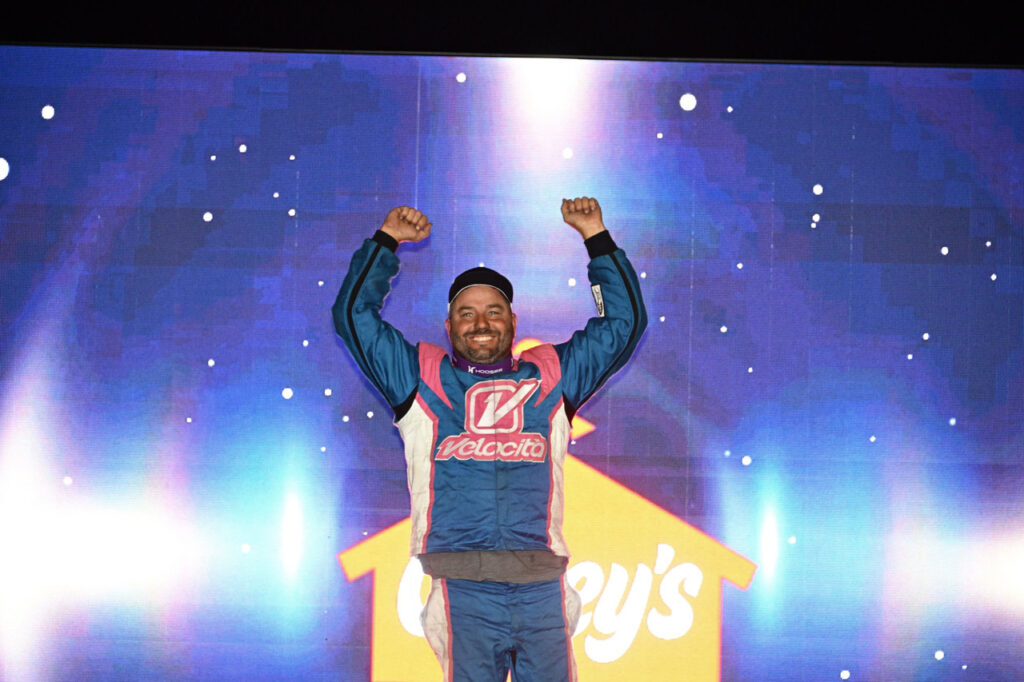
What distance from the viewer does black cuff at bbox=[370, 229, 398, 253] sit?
217 cm

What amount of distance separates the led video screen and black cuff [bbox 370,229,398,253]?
504 millimetres

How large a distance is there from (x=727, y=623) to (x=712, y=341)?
35.1 inches

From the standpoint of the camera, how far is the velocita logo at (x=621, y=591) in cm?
263

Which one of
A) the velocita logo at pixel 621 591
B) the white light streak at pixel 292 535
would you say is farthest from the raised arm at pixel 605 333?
the white light streak at pixel 292 535

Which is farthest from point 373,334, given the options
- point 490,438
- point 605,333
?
point 605,333

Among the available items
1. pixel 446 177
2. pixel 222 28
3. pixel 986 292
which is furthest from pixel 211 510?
pixel 986 292

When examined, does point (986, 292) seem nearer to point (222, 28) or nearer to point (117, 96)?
point (222, 28)

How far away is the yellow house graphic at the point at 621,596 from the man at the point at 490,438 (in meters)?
0.61

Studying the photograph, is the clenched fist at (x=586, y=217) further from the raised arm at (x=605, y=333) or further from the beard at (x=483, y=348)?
the beard at (x=483, y=348)

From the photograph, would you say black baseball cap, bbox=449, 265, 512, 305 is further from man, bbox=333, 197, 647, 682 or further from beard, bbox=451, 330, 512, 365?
beard, bbox=451, 330, 512, 365

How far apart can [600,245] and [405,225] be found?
0.52 metres

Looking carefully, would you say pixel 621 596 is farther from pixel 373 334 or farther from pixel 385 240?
pixel 385 240

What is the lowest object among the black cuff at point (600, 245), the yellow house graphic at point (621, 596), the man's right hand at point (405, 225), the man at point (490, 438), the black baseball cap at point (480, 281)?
the yellow house graphic at point (621, 596)

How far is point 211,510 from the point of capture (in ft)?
8.71
